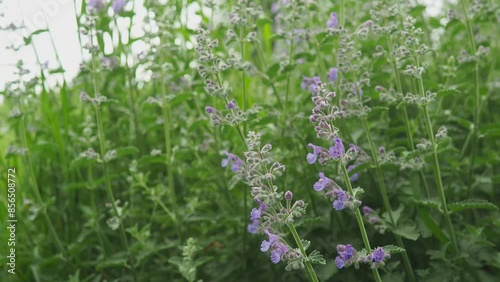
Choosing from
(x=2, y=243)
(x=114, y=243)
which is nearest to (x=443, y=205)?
(x=114, y=243)

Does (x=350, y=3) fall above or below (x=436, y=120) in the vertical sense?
above

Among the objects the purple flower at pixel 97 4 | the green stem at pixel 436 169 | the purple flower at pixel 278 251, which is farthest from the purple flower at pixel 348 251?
the purple flower at pixel 97 4

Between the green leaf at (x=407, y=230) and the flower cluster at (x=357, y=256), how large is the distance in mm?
461

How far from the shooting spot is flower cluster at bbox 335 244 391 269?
238 cm

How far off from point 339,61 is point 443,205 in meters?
0.91

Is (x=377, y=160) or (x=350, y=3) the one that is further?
(x=350, y=3)

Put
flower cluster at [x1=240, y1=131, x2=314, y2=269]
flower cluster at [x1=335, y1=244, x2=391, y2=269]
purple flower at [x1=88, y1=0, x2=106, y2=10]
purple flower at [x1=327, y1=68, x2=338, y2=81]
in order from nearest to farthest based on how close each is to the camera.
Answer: flower cluster at [x1=240, y1=131, x2=314, y2=269]
flower cluster at [x1=335, y1=244, x2=391, y2=269]
purple flower at [x1=327, y1=68, x2=338, y2=81]
purple flower at [x1=88, y1=0, x2=106, y2=10]

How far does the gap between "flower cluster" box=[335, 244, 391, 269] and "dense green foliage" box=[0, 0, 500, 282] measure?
0.41m

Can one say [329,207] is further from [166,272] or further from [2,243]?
[2,243]

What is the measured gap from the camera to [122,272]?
12.7ft

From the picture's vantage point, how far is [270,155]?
332 cm

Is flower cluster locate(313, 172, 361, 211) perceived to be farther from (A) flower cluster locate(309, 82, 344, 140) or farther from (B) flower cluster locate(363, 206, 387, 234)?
(B) flower cluster locate(363, 206, 387, 234)

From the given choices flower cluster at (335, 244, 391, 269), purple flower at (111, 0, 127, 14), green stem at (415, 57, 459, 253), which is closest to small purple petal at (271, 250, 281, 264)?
flower cluster at (335, 244, 391, 269)

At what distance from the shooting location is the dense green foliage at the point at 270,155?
3055mm
